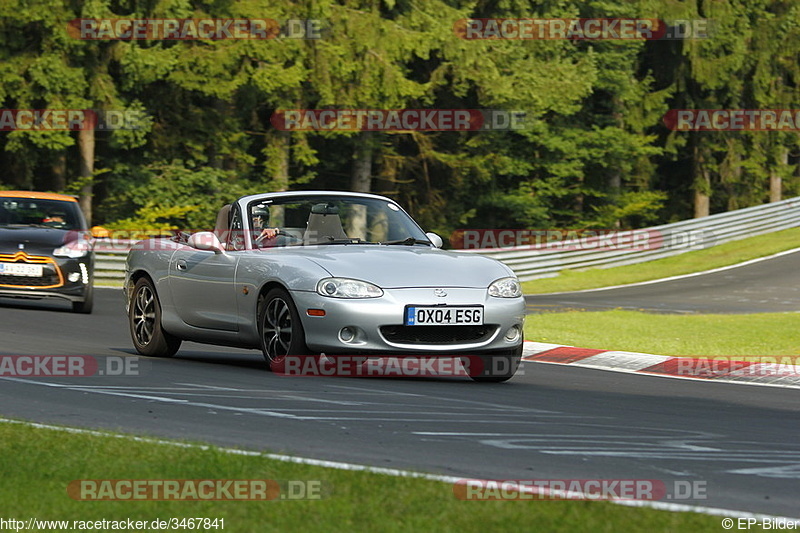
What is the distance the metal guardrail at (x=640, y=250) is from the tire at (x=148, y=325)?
14361 mm

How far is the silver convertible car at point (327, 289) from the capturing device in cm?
1038

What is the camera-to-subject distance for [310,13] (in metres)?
38.6

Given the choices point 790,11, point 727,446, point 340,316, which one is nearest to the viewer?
point 727,446

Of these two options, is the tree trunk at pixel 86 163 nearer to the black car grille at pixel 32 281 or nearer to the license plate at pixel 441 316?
the black car grille at pixel 32 281

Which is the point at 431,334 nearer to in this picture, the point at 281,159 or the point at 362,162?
the point at 281,159

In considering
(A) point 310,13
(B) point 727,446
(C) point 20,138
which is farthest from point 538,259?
(B) point 727,446

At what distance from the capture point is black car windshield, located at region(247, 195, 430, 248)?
11.7 meters

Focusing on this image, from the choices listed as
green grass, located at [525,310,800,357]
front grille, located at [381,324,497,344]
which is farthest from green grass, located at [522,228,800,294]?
front grille, located at [381,324,497,344]

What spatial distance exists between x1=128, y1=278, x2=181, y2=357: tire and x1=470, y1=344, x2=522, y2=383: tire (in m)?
3.12

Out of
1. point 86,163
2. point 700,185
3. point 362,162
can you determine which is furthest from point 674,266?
point 700,185

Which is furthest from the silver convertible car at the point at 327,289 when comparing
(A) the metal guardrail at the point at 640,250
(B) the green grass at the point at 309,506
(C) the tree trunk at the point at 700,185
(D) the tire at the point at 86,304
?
(C) the tree trunk at the point at 700,185

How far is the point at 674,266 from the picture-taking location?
3641 cm

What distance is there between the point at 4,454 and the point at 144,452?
66cm

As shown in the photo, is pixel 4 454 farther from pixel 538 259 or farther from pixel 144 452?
pixel 538 259
